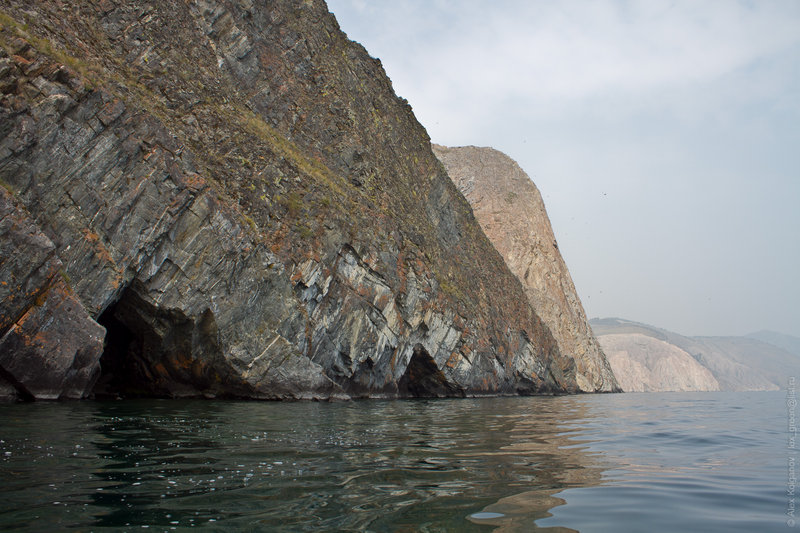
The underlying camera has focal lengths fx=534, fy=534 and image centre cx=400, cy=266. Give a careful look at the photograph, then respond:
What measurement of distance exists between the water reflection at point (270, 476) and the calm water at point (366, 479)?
2 centimetres

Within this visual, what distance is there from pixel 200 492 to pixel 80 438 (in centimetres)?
455

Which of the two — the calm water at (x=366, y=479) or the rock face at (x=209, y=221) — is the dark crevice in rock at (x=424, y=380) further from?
the calm water at (x=366, y=479)

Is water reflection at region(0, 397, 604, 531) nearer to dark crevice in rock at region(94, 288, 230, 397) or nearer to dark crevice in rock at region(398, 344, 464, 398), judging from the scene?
dark crevice in rock at region(94, 288, 230, 397)

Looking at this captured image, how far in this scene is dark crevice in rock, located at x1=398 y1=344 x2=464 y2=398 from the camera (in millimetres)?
36906

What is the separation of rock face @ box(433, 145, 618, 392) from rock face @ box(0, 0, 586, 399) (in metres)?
37.0

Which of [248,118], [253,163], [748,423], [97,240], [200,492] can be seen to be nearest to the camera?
[200,492]

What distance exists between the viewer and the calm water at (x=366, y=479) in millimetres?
4883

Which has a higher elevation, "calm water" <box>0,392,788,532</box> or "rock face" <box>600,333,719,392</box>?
"calm water" <box>0,392,788,532</box>

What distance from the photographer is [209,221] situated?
2269cm

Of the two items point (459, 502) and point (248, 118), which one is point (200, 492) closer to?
point (459, 502)

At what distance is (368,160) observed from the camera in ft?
132

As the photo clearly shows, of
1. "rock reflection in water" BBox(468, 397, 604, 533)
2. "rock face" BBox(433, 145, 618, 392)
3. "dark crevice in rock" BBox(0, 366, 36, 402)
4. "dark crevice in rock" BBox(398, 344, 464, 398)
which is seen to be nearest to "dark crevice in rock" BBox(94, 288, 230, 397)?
"dark crevice in rock" BBox(0, 366, 36, 402)

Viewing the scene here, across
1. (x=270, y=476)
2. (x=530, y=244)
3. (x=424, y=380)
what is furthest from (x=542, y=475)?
(x=530, y=244)

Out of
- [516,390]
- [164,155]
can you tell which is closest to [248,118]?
[164,155]
